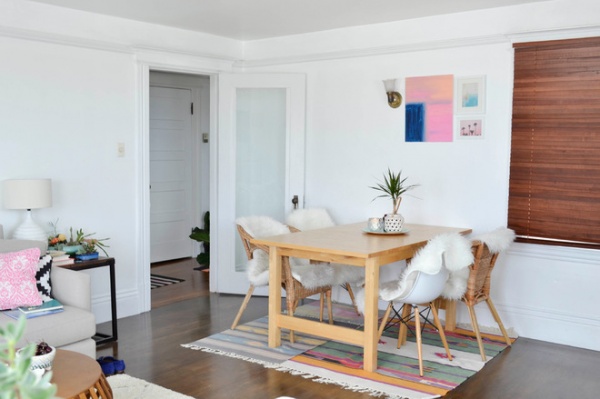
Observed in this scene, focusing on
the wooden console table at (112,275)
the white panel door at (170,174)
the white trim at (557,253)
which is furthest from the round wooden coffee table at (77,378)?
the white panel door at (170,174)

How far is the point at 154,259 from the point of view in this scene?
765 cm

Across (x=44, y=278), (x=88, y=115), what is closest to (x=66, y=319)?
(x=44, y=278)

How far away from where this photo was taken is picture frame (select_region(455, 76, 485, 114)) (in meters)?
4.88

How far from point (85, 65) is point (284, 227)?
6.52ft

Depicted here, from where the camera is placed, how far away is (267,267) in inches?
188

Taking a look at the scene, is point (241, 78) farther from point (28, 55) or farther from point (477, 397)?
point (477, 397)

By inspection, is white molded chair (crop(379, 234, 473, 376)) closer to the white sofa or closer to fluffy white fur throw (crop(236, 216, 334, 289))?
fluffy white fur throw (crop(236, 216, 334, 289))

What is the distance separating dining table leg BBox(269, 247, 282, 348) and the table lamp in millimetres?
1610

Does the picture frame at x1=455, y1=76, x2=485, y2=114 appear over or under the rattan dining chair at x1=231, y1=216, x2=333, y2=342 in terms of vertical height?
over

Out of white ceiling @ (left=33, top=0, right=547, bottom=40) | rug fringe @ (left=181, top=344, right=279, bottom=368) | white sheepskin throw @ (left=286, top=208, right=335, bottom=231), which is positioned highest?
white ceiling @ (left=33, top=0, right=547, bottom=40)

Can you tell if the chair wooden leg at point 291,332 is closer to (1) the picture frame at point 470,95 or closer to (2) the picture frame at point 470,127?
(2) the picture frame at point 470,127

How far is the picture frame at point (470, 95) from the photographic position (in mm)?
4879

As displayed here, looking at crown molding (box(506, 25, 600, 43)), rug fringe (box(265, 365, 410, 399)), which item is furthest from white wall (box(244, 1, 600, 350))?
rug fringe (box(265, 365, 410, 399))

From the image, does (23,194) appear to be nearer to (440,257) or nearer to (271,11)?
(271,11)
